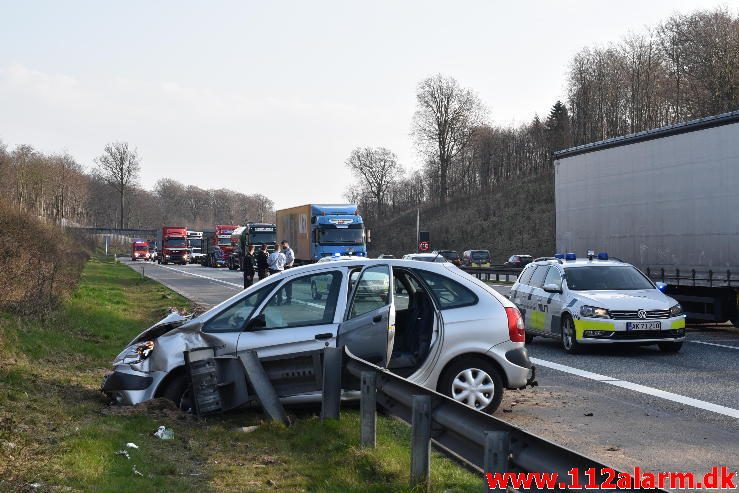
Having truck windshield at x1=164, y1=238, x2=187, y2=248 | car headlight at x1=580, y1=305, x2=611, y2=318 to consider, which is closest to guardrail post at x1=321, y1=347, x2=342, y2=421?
car headlight at x1=580, y1=305, x2=611, y2=318

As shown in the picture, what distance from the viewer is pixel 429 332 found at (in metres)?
9.38

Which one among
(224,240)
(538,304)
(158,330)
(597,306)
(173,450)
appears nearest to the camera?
(173,450)

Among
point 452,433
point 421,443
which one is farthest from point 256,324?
point 452,433

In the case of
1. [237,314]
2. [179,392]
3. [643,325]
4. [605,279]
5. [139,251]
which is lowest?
[179,392]

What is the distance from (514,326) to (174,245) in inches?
3251

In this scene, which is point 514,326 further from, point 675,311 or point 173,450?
point 675,311

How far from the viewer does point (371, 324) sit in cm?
897

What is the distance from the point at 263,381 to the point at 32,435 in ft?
6.59

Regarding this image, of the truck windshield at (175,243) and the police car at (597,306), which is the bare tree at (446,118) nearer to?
the truck windshield at (175,243)

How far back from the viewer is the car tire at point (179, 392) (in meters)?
9.27

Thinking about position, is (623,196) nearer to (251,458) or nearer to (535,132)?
(251,458)

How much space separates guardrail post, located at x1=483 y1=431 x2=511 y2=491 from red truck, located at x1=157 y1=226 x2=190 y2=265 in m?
86.3

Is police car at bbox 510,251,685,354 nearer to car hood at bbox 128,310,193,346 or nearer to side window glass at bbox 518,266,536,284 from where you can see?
side window glass at bbox 518,266,536,284

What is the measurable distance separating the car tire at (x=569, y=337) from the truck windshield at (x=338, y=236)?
24.4 metres
